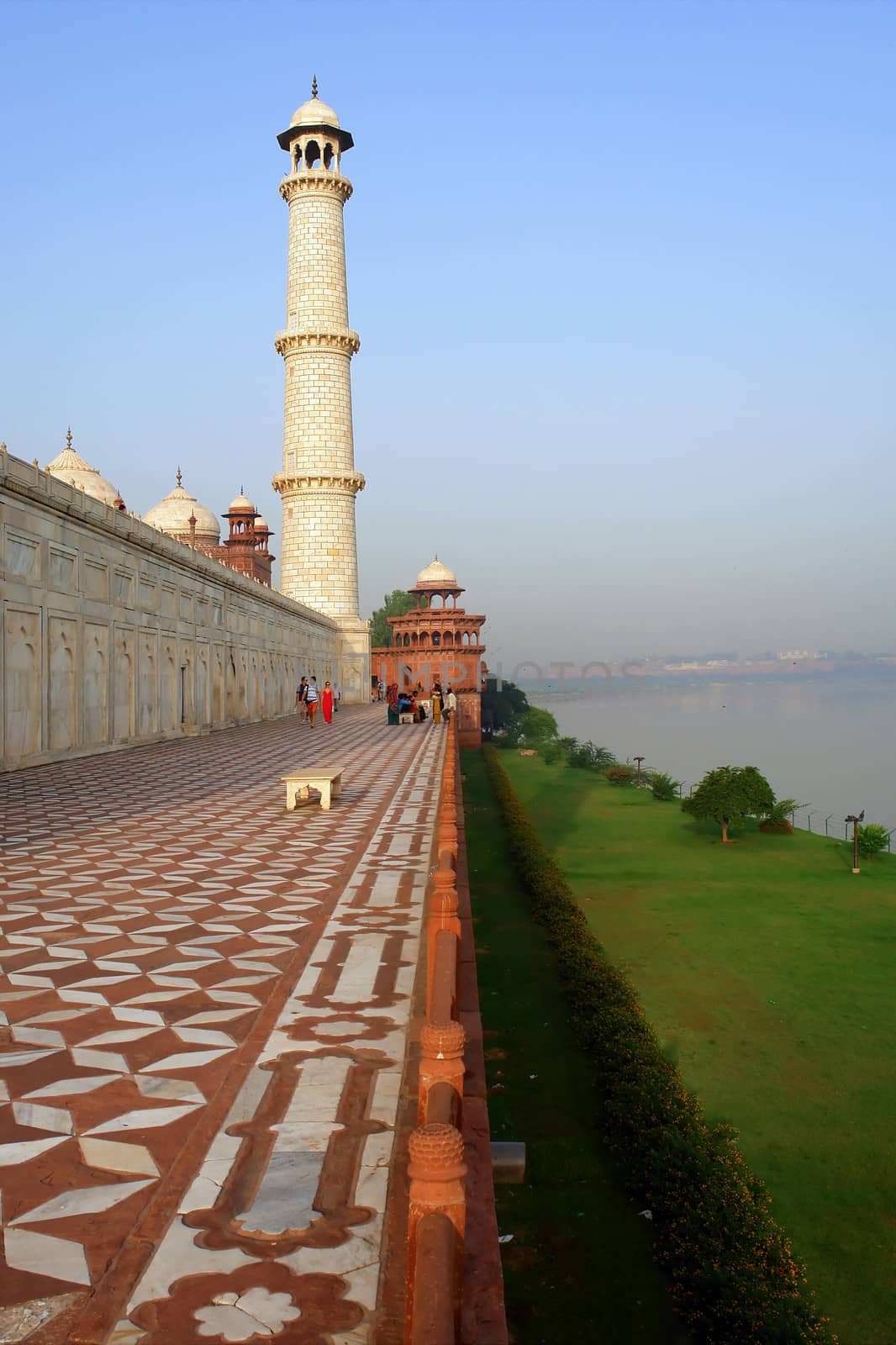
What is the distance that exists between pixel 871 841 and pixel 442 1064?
2060 cm

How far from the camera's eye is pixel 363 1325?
2227 mm

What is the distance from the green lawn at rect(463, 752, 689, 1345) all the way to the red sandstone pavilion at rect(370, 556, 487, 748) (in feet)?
102

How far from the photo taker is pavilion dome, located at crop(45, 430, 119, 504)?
27.5m

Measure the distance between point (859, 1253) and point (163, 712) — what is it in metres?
14.3

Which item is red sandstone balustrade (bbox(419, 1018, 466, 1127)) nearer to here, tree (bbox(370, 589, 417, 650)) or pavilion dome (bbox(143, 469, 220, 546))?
pavilion dome (bbox(143, 469, 220, 546))

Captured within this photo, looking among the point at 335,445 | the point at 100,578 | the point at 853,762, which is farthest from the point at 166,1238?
the point at 853,762

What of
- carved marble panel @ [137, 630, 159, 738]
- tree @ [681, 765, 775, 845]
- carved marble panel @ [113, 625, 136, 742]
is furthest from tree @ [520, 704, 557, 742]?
carved marble panel @ [113, 625, 136, 742]

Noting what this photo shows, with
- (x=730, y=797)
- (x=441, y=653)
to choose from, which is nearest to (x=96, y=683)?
(x=730, y=797)

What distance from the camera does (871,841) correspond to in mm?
20781

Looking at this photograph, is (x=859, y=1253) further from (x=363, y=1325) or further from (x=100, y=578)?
(x=100, y=578)

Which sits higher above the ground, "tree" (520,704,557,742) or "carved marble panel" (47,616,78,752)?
"carved marble panel" (47,616,78,752)

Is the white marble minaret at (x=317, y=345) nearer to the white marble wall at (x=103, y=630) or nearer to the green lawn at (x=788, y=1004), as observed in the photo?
the white marble wall at (x=103, y=630)

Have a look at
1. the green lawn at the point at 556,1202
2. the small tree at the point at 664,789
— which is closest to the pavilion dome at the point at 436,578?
the small tree at the point at 664,789

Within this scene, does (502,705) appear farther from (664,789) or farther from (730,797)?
(730,797)
